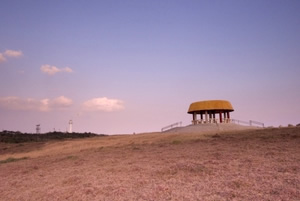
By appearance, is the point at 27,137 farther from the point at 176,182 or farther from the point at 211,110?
the point at 176,182

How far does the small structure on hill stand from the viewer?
152 ft

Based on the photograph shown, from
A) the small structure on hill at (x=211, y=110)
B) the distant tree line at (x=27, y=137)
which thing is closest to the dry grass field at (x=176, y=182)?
the small structure on hill at (x=211, y=110)

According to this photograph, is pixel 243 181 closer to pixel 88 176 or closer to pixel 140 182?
pixel 140 182

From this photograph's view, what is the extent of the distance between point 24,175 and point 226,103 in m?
36.9

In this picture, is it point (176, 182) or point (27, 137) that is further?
point (27, 137)

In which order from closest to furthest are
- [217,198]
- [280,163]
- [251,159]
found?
[217,198] → [280,163] → [251,159]

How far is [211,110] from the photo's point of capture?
47406mm

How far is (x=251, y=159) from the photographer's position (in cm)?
1463

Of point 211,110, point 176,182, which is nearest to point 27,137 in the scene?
point 211,110

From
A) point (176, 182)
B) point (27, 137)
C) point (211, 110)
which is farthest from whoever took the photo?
point (27, 137)

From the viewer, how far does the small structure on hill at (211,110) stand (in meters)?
46.2

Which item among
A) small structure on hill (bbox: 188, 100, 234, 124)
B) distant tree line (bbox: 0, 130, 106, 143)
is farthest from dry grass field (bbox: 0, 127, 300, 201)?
distant tree line (bbox: 0, 130, 106, 143)

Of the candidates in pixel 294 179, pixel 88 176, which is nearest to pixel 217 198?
pixel 294 179

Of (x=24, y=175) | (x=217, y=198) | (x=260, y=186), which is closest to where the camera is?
(x=217, y=198)
